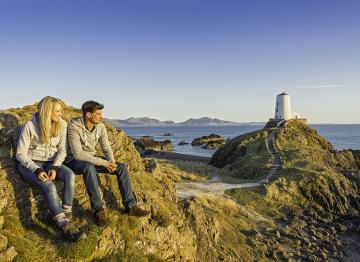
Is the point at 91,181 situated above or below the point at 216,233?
above

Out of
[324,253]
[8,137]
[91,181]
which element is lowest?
[324,253]

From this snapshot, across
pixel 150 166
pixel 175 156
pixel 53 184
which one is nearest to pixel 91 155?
pixel 53 184

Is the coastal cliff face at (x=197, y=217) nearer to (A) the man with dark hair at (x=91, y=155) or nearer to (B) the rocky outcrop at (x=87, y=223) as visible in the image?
(B) the rocky outcrop at (x=87, y=223)

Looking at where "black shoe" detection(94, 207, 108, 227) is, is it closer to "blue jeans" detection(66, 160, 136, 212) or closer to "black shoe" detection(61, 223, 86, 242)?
"blue jeans" detection(66, 160, 136, 212)

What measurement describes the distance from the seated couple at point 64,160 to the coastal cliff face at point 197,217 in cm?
50

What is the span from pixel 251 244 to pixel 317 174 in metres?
17.7

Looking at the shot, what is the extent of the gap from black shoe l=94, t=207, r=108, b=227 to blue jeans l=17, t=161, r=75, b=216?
0.77m

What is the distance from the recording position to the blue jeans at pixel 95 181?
10523 mm

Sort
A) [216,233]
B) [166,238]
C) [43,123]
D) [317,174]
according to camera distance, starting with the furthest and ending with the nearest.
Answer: [317,174]
[216,233]
[166,238]
[43,123]

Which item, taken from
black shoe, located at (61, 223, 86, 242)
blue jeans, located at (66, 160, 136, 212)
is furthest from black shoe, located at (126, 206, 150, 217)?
black shoe, located at (61, 223, 86, 242)

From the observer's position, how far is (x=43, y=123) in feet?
33.4

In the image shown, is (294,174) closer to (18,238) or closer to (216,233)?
(216,233)

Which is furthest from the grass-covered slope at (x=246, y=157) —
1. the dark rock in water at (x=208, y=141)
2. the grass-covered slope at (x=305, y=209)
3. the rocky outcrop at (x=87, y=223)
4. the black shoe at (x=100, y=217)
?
the dark rock in water at (x=208, y=141)

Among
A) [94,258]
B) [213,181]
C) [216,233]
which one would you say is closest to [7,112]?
[94,258]
